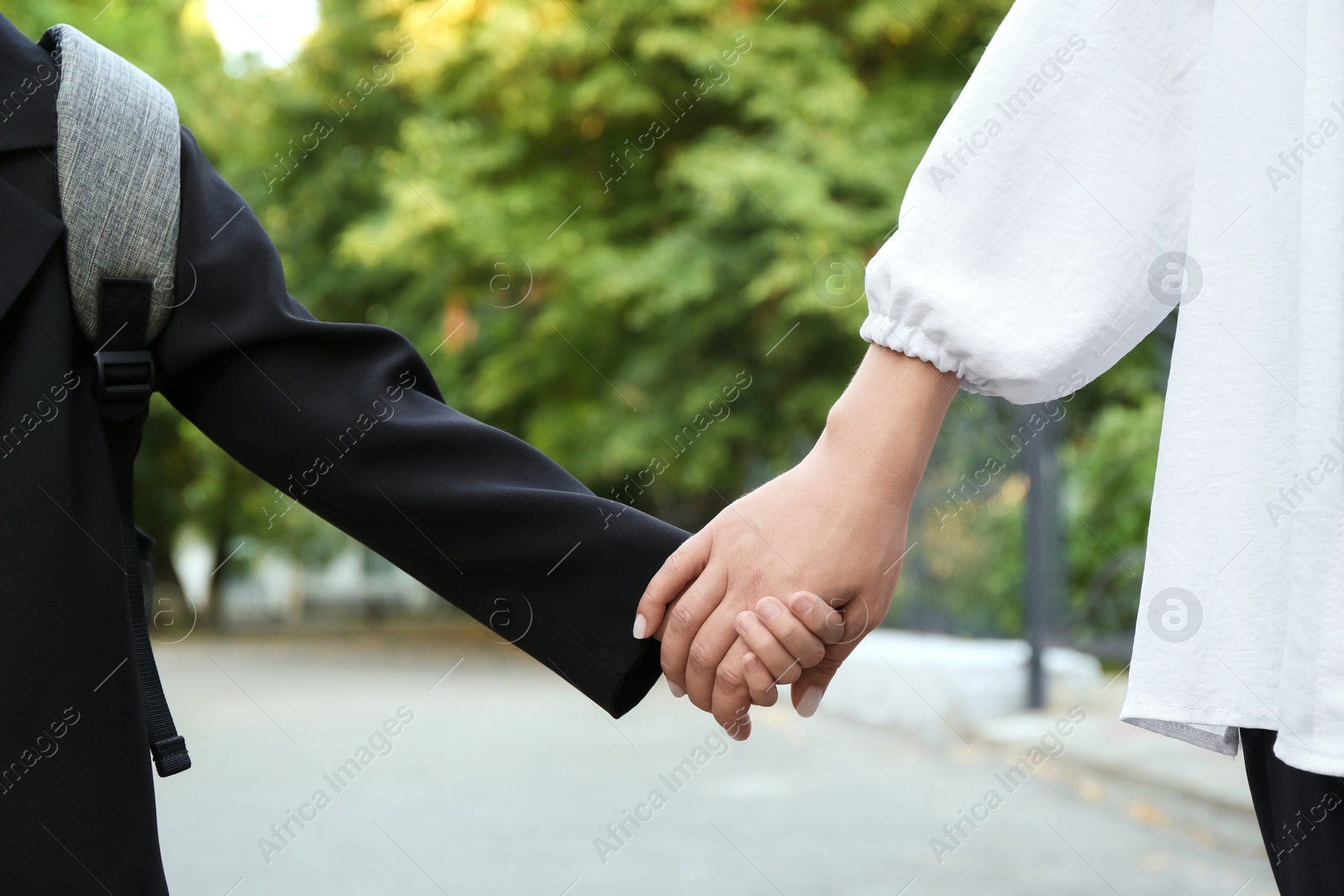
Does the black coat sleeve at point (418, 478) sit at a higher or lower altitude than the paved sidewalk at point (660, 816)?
higher

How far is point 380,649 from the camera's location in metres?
18.3

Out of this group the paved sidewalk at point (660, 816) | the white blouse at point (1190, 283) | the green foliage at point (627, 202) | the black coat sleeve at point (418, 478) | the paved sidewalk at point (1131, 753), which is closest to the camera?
the white blouse at point (1190, 283)

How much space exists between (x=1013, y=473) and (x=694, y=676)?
764cm

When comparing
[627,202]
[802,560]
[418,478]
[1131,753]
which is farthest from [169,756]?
[627,202]

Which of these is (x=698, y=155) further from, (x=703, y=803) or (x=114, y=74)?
(x=114, y=74)

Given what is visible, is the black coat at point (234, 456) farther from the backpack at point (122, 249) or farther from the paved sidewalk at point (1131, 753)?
the paved sidewalk at point (1131, 753)

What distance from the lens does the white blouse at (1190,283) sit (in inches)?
42.7

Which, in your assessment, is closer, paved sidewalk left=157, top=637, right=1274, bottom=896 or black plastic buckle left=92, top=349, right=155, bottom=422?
black plastic buckle left=92, top=349, right=155, bottom=422

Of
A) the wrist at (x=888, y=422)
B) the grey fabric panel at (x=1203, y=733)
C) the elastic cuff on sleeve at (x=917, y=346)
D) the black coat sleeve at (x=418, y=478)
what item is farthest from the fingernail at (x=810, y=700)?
the grey fabric panel at (x=1203, y=733)

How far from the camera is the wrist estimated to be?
1542mm

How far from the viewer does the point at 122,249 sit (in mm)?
1461

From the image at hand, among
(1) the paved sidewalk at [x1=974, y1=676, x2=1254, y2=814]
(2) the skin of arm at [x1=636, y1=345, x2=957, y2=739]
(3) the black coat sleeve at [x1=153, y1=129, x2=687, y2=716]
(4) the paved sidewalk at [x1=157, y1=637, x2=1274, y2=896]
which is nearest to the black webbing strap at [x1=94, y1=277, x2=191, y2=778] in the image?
(3) the black coat sleeve at [x1=153, y1=129, x2=687, y2=716]

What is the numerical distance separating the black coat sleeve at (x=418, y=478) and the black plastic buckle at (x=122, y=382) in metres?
0.14

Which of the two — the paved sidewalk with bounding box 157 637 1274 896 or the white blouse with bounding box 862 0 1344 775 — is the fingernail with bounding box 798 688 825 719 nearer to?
the white blouse with bounding box 862 0 1344 775
